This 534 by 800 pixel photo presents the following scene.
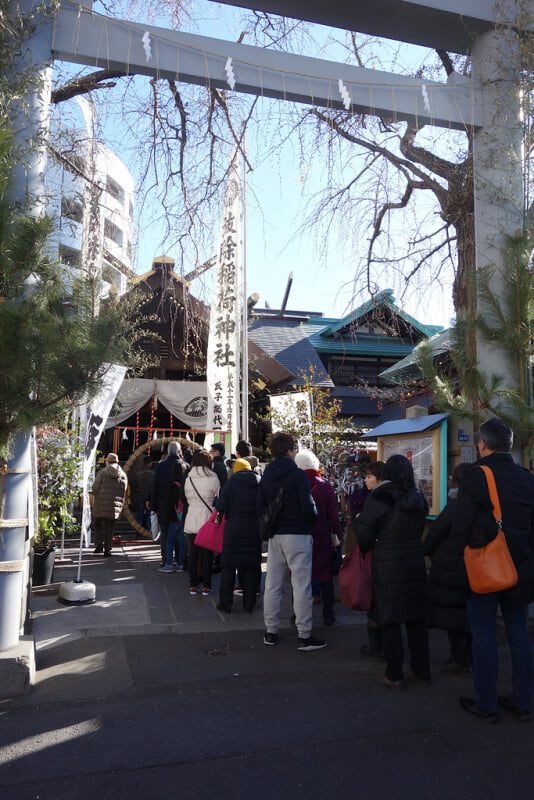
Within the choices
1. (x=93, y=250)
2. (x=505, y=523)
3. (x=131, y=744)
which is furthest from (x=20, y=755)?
(x=93, y=250)

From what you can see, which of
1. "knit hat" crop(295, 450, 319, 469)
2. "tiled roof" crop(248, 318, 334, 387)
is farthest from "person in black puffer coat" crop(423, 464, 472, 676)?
"tiled roof" crop(248, 318, 334, 387)

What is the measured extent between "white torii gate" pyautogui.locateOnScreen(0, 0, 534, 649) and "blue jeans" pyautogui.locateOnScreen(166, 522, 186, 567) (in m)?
5.05

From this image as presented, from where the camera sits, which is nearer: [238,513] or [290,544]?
[290,544]

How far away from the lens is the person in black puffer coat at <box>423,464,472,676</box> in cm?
450

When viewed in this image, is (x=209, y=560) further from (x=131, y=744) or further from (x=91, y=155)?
(x=91, y=155)

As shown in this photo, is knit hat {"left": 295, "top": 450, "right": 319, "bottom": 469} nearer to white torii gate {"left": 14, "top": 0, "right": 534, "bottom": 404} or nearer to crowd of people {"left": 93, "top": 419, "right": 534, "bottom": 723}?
crowd of people {"left": 93, "top": 419, "right": 534, "bottom": 723}

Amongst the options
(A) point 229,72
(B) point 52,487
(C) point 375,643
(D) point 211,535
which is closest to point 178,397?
(B) point 52,487

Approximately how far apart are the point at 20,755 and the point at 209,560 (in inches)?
160

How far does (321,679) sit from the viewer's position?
4.49 m

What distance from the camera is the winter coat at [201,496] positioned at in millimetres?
7500

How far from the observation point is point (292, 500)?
5328 mm

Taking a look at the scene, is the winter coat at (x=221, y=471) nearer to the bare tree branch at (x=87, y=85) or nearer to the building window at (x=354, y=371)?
the bare tree branch at (x=87, y=85)

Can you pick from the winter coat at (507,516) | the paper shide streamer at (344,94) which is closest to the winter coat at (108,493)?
the paper shide streamer at (344,94)

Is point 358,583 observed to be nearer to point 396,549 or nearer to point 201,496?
point 396,549
